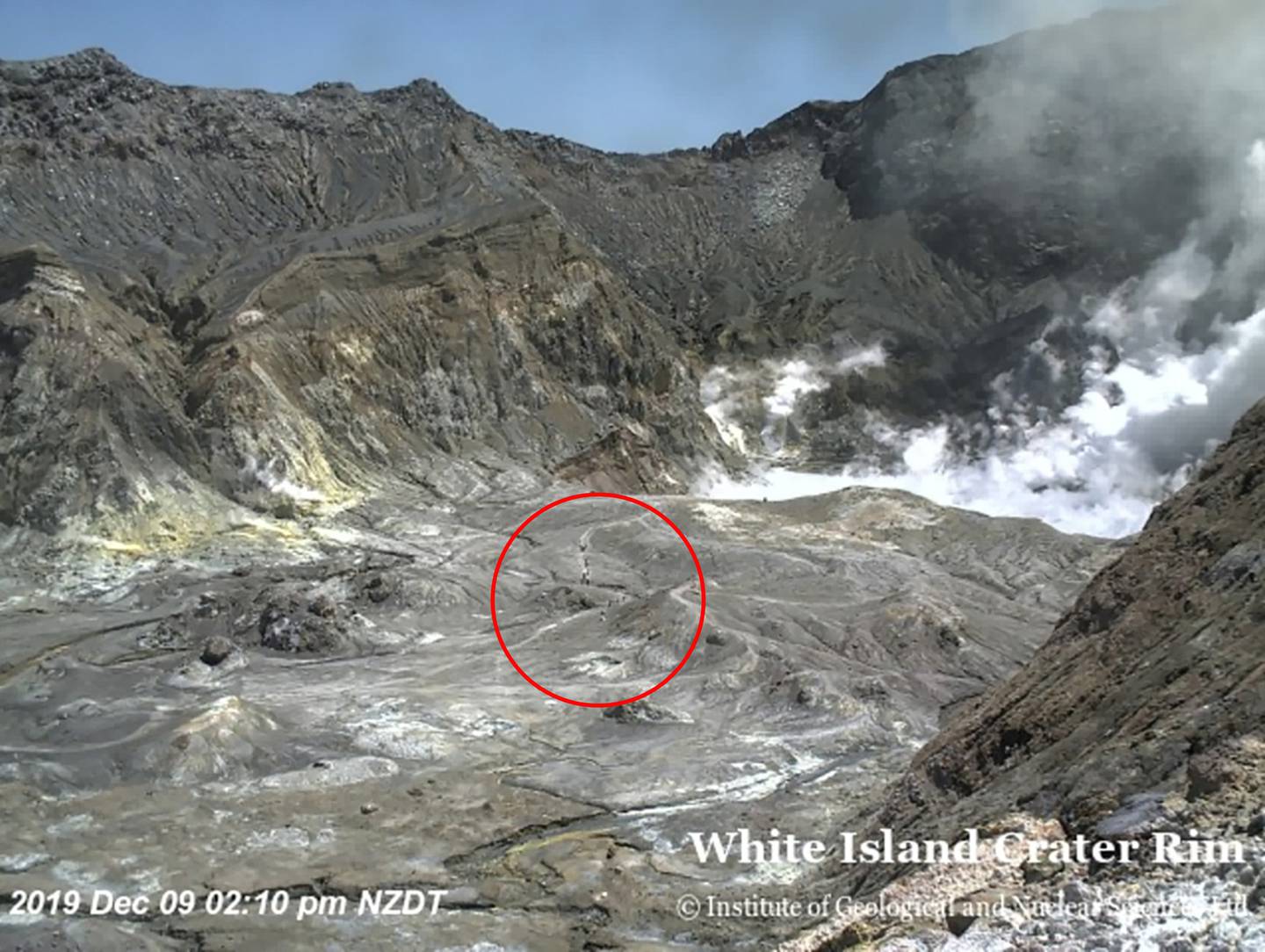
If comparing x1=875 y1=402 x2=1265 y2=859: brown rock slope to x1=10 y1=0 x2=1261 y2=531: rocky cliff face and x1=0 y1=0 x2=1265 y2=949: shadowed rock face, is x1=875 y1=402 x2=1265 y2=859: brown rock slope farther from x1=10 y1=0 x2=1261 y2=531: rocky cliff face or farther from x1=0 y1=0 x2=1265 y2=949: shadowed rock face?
x1=10 y1=0 x2=1261 y2=531: rocky cliff face

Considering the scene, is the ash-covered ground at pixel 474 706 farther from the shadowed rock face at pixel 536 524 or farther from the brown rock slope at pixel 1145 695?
the brown rock slope at pixel 1145 695

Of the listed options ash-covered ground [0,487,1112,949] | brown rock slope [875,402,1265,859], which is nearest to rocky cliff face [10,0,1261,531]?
ash-covered ground [0,487,1112,949]

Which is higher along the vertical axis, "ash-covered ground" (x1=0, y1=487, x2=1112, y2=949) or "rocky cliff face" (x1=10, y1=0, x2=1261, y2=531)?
"rocky cliff face" (x1=10, y1=0, x2=1261, y2=531)

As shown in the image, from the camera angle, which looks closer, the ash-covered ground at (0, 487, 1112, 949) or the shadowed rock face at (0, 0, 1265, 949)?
the shadowed rock face at (0, 0, 1265, 949)

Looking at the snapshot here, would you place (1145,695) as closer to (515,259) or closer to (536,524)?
(536,524)

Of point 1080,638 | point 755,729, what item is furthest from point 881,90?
point 1080,638
